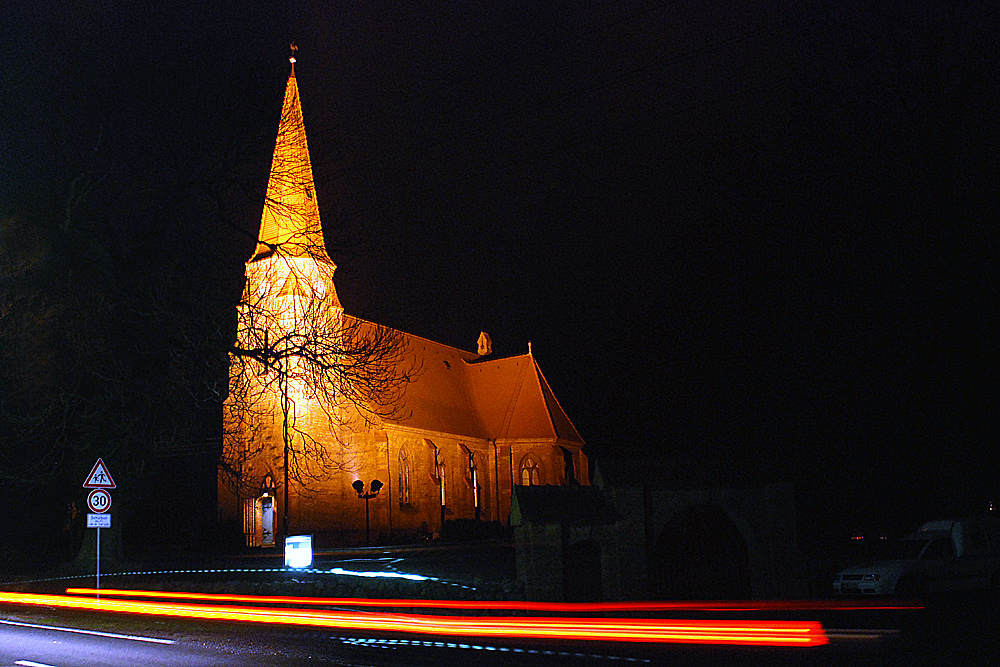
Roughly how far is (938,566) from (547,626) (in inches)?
370

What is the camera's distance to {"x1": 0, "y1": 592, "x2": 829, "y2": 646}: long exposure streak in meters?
10.7

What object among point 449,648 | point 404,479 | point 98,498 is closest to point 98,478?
point 98,498

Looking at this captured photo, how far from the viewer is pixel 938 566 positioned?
1736 centimetres

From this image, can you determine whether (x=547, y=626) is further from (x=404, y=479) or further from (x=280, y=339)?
(x=404, y=479)

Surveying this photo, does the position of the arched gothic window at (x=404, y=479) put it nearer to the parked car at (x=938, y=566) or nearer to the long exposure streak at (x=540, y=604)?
the long exposure streak at (x=540, y=604)

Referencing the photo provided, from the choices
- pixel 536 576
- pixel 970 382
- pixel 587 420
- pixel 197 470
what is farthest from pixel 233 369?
pixel 587 420

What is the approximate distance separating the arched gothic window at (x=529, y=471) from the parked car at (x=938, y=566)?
3569 centimetres

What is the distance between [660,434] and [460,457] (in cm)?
1264

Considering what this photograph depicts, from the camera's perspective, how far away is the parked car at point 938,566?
55.8ft

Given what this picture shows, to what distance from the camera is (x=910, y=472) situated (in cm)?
2936

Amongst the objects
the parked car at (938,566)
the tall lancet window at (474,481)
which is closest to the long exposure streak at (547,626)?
the parked car at (938,566)

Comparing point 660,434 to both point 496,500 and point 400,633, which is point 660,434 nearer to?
point 496,500

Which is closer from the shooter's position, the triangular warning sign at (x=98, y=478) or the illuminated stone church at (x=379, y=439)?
the triangular warning sign at (x=98, y=478)

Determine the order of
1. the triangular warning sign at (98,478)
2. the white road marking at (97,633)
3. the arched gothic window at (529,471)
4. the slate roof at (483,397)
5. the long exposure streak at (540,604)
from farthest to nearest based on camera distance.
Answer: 1. the arched gothic window at (529,471)
2. the slate roof at (483,397)
3. the triangular warning sign at (98,478)
4. the long exposure streak at (540,604)
5. the white road marking at (97,633)
